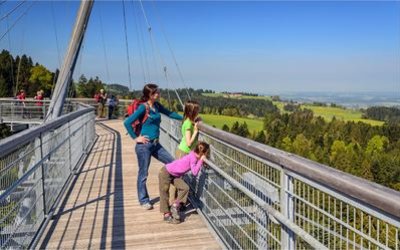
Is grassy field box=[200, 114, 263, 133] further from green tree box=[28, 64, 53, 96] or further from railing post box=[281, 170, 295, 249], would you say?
railing post box=[281, 170, 295, 249]

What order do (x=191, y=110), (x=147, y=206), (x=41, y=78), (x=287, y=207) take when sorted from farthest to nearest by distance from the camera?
(x=41, y=78) < (x=147, y=206) < (x=191, y=110) < (x=287, y=207)

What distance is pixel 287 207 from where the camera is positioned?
2980 mm

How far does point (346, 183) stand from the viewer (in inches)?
81.3

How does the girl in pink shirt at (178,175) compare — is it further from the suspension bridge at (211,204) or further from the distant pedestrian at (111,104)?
the distant pedestrian at (111,104)

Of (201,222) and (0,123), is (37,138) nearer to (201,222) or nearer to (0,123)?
(201,222)

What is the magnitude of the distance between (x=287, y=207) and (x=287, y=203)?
27mm

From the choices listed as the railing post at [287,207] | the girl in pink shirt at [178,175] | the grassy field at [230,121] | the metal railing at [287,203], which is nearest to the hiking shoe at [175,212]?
the girl in pink shirt at [178,175]

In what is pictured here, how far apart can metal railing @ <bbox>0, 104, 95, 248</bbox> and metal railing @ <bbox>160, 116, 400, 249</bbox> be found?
1993mm

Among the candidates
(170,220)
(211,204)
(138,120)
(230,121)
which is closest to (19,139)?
(138,120)

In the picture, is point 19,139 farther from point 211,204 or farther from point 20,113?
point 20,113

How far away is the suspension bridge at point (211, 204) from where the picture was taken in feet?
6.97

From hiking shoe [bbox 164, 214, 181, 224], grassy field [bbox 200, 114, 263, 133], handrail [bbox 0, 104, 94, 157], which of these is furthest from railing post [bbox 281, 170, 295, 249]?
grassy field [bbox 200, 114, 263, 133]

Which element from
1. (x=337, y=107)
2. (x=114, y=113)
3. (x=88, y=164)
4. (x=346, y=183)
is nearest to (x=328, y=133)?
(x=337, y=107)

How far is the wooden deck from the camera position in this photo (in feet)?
15.7
